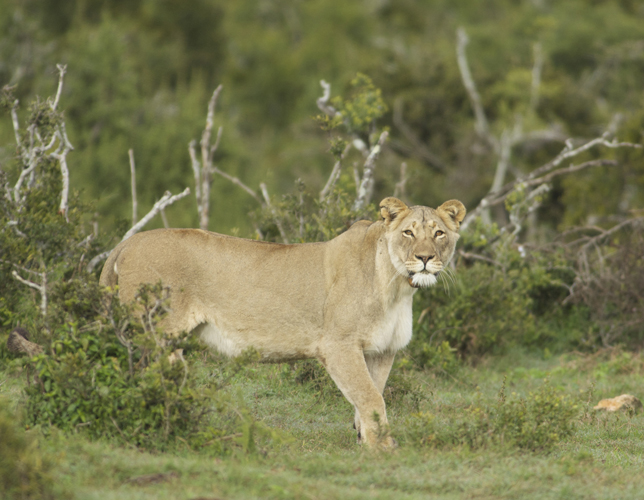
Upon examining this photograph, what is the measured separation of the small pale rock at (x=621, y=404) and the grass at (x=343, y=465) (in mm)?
186

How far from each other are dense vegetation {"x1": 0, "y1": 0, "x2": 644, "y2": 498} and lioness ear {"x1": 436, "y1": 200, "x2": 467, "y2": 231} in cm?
45

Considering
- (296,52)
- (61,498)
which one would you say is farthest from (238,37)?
(61,498)

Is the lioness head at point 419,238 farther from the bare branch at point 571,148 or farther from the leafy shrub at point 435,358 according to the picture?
the bare branch at point 571,148

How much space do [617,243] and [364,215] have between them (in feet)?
10.6

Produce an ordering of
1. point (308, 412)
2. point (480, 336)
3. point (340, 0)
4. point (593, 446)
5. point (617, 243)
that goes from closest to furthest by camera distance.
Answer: point (593, 446) → point (308, 412) → point (480, 336) → point (617, 243) → point (340, 0)

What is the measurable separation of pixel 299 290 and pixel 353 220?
2.42 metres

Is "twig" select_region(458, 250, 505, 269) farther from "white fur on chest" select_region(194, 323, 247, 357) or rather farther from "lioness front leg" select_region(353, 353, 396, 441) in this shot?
"white fur on chest" select_region(194, 323, 247, 357)

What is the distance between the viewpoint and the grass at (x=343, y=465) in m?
4.29

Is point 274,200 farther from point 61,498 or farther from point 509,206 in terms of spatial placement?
point 61,498

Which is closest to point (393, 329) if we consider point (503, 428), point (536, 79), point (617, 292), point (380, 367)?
point (380, 367)

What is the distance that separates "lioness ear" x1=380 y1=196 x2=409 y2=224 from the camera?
5555mm

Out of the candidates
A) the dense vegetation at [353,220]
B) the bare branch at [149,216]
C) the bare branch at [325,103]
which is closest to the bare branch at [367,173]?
the dense vegetation at [353,220]

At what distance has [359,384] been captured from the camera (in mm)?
Result: 5477

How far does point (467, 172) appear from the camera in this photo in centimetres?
1773
